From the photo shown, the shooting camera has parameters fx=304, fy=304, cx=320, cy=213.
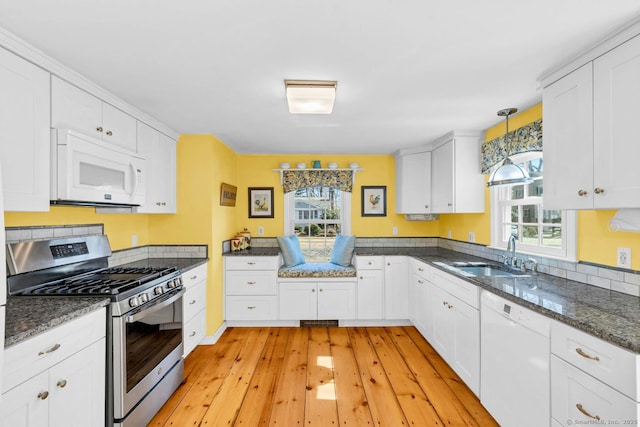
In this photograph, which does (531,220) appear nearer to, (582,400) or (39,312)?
(582,400)

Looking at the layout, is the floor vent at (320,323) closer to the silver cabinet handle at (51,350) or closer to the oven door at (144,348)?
the oven door at (144,348)

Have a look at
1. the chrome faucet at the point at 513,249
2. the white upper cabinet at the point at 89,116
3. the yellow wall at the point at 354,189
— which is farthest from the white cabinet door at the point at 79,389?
the chrome faucet at the point at 513,249

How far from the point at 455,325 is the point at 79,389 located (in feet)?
8.24

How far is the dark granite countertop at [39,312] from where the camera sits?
1246mm

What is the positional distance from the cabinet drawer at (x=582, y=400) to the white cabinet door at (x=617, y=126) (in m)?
0.82

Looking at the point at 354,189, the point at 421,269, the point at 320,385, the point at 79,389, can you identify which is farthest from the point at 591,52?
the point at 79,389

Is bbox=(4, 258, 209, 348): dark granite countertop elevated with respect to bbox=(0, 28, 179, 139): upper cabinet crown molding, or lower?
lower

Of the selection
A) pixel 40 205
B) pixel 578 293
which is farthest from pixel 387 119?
pixel 40 205

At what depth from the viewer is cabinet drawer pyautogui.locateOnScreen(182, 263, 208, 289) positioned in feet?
9.00

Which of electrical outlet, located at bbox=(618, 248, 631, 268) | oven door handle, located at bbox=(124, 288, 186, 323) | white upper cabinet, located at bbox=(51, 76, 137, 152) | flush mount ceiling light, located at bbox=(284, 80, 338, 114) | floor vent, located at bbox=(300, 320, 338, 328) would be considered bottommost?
floor vent, located at bbox=(300, 320, 338, 328)

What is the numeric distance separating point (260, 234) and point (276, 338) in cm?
147

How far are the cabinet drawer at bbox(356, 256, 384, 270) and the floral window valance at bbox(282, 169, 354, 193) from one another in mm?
1046

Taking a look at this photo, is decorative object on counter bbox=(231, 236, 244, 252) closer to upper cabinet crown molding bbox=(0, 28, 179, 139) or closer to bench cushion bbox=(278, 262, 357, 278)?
bench cushion bbox=(278, 262, 357, 278)

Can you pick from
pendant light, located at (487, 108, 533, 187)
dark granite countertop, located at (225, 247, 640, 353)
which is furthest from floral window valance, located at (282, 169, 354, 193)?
dark granite countertop, located at (225, 247, 640, 353)
